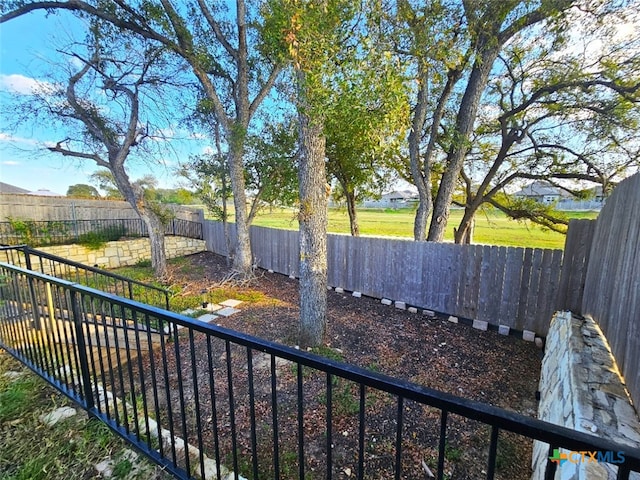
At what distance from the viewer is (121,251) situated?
9.80 m

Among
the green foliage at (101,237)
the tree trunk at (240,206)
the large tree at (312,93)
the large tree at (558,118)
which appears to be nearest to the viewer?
the large tree at (312,93)

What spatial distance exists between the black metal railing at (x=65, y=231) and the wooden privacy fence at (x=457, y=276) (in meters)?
8.22

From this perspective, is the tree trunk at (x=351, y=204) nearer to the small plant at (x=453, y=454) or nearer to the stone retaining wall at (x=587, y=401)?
the stone retaining wall at (x=587, y=401)

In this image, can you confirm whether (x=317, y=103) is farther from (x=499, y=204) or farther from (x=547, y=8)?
(x=499, y=204)

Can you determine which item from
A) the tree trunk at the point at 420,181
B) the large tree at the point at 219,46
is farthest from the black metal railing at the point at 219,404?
the large tree at the point at 219,46

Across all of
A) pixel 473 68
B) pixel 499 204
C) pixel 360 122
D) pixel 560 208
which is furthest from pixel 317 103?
pixel 560 208

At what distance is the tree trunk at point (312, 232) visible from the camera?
3.58 m

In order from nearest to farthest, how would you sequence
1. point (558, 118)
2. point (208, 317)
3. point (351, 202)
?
point (208, 317)
point (558, 118)
point (351, 202)

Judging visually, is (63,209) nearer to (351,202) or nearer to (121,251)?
(121,251)

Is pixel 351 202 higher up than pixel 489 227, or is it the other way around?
pixel 351 202

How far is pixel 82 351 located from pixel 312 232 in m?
2.44

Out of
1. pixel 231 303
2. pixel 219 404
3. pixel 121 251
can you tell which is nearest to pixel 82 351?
pixel 219 404

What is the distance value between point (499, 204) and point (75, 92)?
11273mm

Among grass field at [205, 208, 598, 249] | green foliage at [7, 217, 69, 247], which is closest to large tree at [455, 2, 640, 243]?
grass field at [205, 208, 598, 249]
